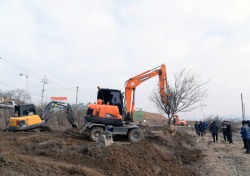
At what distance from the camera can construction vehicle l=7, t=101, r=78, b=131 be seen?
1784 cm

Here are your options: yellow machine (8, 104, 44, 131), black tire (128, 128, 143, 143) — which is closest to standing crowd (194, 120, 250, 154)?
black tire (128, 128, 143, 143)

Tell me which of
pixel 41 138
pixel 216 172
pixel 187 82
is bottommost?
pixel 216 172

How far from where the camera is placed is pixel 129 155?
10.4m

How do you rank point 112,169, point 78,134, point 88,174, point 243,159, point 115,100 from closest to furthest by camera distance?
point 88,174, point 112,169, point 243,159, point 115,100, point 78,134

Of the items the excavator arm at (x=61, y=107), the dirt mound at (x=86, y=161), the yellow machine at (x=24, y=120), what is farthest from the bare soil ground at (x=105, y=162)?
the excavator arm at (x=61, y=107)

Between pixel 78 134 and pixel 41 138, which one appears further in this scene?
pixel 78 134

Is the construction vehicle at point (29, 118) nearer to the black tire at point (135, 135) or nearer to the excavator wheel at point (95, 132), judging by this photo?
the excavator wheel at point (95, 132)

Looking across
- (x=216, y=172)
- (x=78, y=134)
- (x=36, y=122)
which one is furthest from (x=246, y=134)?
(x=36, y=122)

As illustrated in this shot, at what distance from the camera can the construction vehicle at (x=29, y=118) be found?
17844 mm

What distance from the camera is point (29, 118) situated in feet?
59.7

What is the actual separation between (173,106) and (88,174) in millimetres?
14411

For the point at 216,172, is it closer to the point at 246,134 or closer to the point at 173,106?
the point at 246,134

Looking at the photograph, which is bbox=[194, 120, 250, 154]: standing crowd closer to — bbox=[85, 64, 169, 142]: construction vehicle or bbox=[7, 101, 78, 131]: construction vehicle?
bbox=[85, 64, 169, 142]: construction vehicle

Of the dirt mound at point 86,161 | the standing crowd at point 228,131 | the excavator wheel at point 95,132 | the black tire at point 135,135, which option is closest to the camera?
the dirt mound at point 86,161
